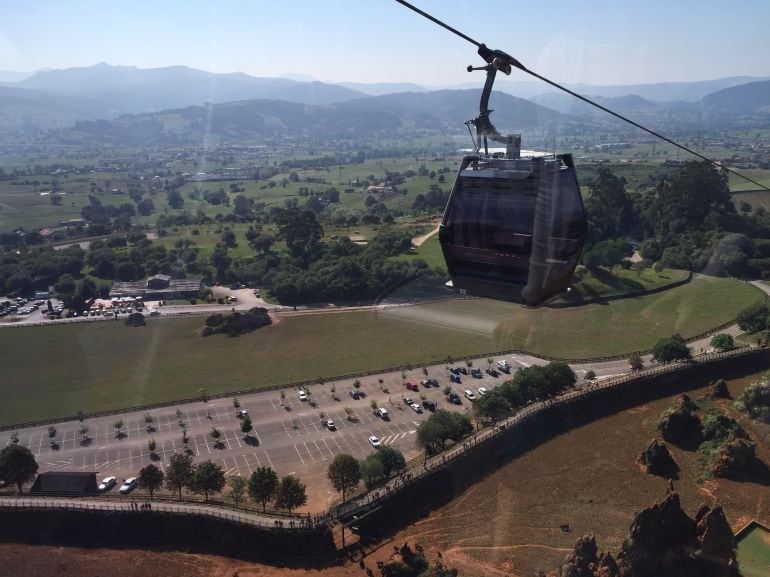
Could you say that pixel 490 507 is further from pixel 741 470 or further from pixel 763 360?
pixel 763 360

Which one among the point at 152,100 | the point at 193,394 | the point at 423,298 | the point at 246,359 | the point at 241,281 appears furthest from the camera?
the point at 152,100

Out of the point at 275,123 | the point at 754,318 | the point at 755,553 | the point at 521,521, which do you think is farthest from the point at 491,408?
the point at 275,123

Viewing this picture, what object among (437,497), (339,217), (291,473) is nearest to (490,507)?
(437,497)

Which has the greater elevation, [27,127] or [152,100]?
[152,100]

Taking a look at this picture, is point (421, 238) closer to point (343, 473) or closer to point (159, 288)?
point (159, 288)

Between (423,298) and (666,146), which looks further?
(666,146)

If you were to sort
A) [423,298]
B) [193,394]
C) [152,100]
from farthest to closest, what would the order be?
[152,100]
[423,298]
[193,394]

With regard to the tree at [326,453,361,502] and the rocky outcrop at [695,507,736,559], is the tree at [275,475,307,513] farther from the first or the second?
the rocky outcrop at [695,507,736,559]

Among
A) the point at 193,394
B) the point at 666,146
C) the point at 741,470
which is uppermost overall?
the point at 666,146
